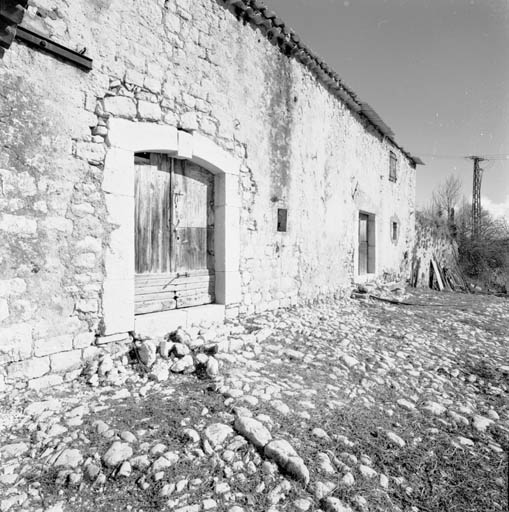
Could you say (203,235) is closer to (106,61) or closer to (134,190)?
(134,190)

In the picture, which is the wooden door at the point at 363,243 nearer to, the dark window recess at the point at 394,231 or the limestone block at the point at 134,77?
the dark window recess at the point at 394,231

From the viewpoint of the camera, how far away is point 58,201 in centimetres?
294

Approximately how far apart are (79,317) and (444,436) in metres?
2.98

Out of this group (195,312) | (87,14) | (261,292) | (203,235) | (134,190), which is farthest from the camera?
→ (261,292)

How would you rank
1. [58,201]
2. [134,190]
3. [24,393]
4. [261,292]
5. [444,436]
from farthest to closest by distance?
[261,292] → [134,190] → [58,201] → [24,393] → [444,436]

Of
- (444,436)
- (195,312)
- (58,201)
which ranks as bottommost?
(444,436)

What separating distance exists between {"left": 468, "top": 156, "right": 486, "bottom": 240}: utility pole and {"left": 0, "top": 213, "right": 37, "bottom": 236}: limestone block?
16.6 m

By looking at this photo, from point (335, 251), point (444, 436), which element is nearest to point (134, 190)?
point (444, 436)

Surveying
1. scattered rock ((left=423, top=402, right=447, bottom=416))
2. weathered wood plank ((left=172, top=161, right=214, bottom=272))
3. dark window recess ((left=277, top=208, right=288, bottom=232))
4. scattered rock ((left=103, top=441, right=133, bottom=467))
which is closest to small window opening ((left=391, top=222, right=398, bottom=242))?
dark window recess ((left=277, top=208, right=288, bottom=232))

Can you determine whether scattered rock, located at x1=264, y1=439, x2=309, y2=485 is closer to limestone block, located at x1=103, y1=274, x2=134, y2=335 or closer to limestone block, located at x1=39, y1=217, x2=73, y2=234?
limestone block, located at x1=103, y1=274, x2=134, y2=335

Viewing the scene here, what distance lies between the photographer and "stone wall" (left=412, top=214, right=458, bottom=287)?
11.9 meters

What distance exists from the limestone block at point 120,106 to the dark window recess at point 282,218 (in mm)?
2609

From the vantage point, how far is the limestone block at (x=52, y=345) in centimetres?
281

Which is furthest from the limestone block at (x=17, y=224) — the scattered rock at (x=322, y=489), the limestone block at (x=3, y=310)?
the scattered rock at (x=322, y=489)
